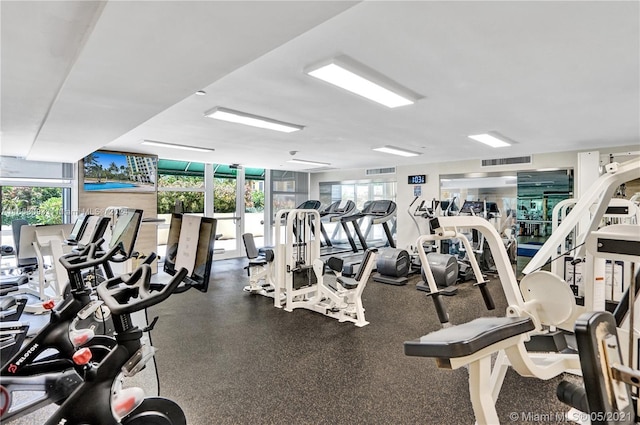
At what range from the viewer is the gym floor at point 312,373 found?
7.33 ft

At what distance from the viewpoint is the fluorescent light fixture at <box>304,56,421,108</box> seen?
92.5 inches

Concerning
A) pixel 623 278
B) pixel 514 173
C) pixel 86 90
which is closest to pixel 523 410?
pixel 623 278

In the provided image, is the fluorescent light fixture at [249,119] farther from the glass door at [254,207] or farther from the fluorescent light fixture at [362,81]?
the glass door at [254,207]

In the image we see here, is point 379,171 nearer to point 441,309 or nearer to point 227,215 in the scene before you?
point 227,215

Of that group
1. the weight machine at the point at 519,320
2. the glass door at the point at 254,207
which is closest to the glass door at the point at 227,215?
the glass door at the point at 254,207

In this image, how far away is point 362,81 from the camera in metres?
2.64

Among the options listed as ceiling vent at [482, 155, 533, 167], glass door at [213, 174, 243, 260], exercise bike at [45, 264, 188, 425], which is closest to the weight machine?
exercise bike at [45, 264, 188, 425]

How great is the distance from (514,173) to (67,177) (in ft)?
27.4

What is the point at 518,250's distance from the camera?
6.63m

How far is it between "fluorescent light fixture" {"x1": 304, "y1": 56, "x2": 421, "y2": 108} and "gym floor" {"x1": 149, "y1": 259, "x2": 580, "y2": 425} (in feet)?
7.62

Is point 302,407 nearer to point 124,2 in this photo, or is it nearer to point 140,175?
point 124,2

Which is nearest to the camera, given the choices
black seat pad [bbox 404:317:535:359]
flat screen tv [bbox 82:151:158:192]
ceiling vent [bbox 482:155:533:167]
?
black seat pad [bbox 404:317:535:359]

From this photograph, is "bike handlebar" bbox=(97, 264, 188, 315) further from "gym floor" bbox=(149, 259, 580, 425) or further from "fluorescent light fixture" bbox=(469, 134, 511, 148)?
"fluorescent light fixture" bbox=(469, 134, 511, 148)

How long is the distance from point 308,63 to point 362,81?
19.4 inches
